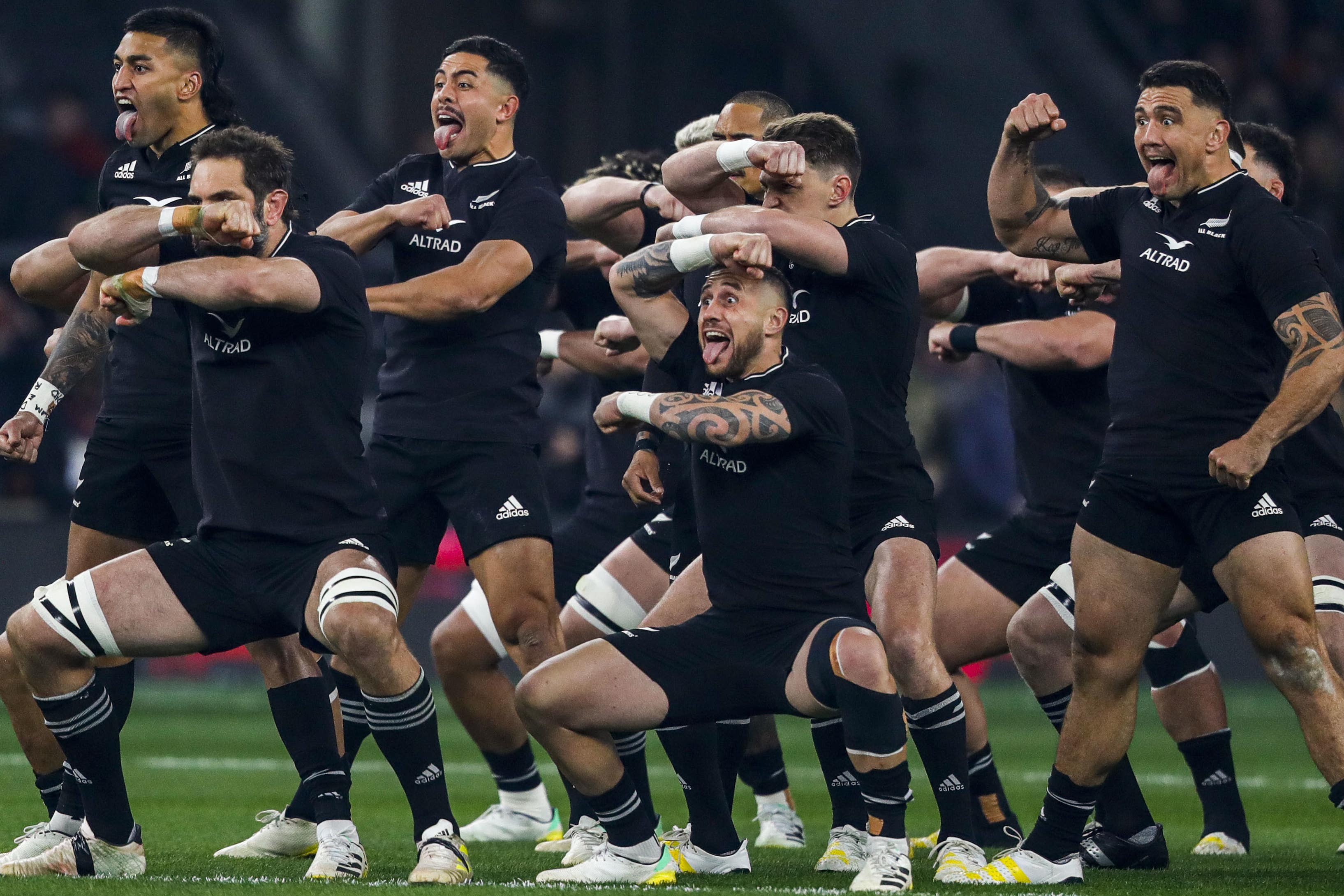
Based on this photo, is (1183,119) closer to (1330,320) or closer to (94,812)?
(1330,320)

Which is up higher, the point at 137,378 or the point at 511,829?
the point at 137,378

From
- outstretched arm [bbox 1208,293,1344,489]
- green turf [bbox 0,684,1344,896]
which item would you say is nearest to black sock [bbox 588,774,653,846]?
green turf [bbox 0,684,1344,896]

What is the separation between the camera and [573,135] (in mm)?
22109

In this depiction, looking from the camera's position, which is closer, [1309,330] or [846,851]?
[1309,330]

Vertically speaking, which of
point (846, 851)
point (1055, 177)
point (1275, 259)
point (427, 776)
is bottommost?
point (846, 851)

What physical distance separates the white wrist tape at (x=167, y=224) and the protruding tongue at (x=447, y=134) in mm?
1740

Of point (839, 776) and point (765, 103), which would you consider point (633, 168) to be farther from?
point (839, 776)

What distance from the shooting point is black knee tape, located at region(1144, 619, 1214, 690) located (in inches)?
320

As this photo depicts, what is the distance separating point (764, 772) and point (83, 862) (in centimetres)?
317

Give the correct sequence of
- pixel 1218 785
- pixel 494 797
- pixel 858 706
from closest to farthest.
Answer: pixel 858 706, pixel 1218 785, pixel 494 797

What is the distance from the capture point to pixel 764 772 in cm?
854

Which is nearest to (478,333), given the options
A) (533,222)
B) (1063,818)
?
(533,222)

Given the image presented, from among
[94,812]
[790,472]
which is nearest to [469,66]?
[790,472]

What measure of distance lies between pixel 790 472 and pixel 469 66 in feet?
8.58
